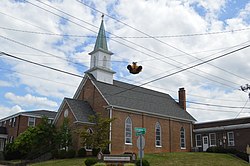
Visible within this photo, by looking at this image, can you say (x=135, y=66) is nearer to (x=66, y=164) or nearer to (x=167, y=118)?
(x=66, y=164)

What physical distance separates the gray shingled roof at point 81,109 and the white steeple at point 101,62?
14.9 feet

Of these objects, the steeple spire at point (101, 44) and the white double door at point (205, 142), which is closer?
the white double door at point (205, 142)

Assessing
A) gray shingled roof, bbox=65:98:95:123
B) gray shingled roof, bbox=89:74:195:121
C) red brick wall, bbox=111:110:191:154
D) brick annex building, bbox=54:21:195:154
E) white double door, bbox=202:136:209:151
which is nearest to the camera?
gray shingled roof, bbox=65:98:95:123

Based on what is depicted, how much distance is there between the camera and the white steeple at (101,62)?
43.4m

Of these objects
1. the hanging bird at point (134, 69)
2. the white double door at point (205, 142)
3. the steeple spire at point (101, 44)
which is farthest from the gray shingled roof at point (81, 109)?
the hanging bird at point (134, 69)

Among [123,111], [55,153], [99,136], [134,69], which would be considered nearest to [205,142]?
[123,111]

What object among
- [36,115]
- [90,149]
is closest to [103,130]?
[90,149]

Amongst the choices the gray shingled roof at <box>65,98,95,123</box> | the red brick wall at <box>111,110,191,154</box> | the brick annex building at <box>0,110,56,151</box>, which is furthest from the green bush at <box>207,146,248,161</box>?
the brick annex building at <box>0,110,56,151</box>

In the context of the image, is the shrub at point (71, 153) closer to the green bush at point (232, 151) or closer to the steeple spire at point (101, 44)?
the steeple spire at point (101, 44)

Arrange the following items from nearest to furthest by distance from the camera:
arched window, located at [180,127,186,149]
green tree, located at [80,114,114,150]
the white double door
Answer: green tree, located at [80,114,114,150], the white double door, arched window, located at [180,127,186,149]

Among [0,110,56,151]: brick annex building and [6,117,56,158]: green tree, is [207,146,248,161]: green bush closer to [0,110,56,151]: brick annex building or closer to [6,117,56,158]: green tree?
[6,117,56,158]: green tree

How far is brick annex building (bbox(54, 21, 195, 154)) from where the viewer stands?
3706cm

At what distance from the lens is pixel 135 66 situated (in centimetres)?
1698

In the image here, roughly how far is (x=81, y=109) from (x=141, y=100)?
9041 mm
